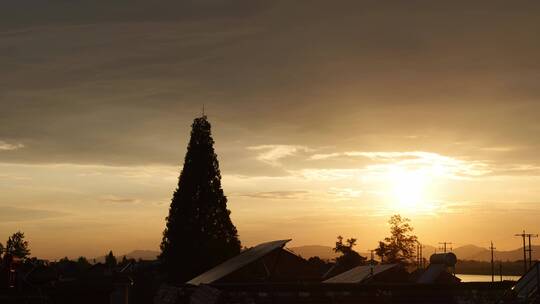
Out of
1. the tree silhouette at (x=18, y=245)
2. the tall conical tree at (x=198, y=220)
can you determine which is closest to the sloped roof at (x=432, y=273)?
the tall conical tree at (x=198, y=220)

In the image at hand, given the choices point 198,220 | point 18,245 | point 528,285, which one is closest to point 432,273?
point 198,220

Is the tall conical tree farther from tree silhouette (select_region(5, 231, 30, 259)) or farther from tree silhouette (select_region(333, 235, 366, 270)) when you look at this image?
tree silhouette (select_region(5, 231, 30, 259))

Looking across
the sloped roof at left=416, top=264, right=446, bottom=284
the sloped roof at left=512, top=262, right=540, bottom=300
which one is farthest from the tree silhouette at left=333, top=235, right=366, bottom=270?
the sloped roof at left=512, top=262, right=540, bottom=300

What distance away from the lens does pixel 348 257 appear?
5231 inches

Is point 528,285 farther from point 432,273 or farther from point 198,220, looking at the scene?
point 198,220

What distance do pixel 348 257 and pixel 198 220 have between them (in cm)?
6244

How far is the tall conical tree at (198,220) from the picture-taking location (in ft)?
244

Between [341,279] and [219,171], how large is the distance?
21011mm

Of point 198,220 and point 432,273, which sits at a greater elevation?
point 198,220

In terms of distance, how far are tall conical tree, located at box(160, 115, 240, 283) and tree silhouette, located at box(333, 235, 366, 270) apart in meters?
42.9

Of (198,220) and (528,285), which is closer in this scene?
(528,285)

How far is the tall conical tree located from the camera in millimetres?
Answer: 74375

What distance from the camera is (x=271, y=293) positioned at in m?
35.4

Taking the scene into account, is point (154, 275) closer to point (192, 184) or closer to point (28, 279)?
point (192, 184)
